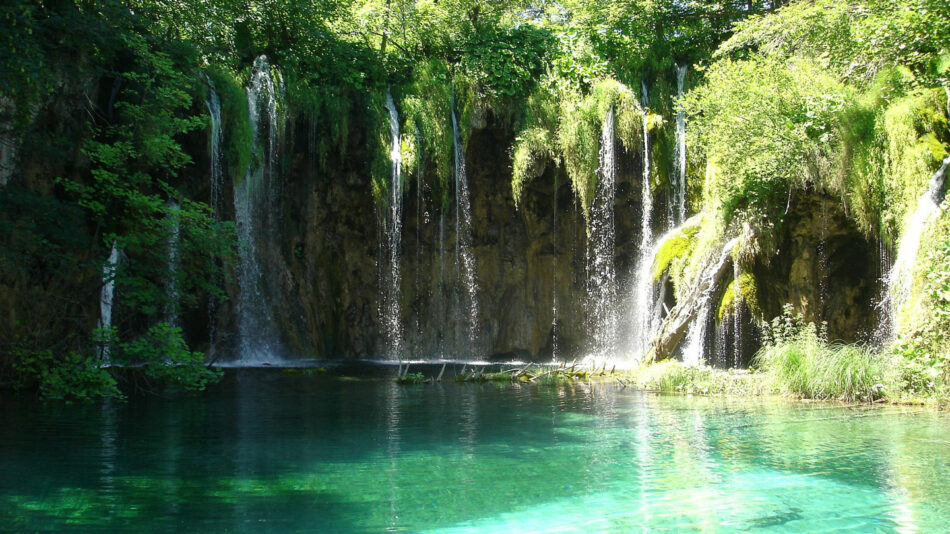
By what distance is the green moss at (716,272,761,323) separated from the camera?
14.7 metres

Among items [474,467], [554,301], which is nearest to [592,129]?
[554,301]

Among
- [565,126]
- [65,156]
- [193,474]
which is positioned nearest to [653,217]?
[565,126]

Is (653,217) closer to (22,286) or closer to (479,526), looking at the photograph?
(22,286)

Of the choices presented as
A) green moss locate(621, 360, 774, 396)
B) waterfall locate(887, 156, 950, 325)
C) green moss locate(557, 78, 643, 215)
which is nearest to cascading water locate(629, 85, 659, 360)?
green moss locate(557, 78, 643, 215)

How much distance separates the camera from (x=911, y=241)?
11.9 metres

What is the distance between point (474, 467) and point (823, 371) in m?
6.91

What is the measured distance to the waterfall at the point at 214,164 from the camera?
709 inches

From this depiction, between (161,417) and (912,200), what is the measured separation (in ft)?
40.3

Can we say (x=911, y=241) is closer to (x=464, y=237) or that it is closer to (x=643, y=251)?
(x=643, y=251)

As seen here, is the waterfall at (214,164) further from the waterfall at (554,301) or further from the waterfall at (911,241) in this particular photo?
the waterfall at (911,241)

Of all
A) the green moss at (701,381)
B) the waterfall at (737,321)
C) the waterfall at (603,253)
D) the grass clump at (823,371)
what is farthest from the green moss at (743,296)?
the waterfall at (603,253)

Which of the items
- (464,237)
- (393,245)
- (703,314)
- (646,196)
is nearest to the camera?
(703,314)

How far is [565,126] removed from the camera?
20547mm

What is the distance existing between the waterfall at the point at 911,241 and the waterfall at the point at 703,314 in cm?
325
